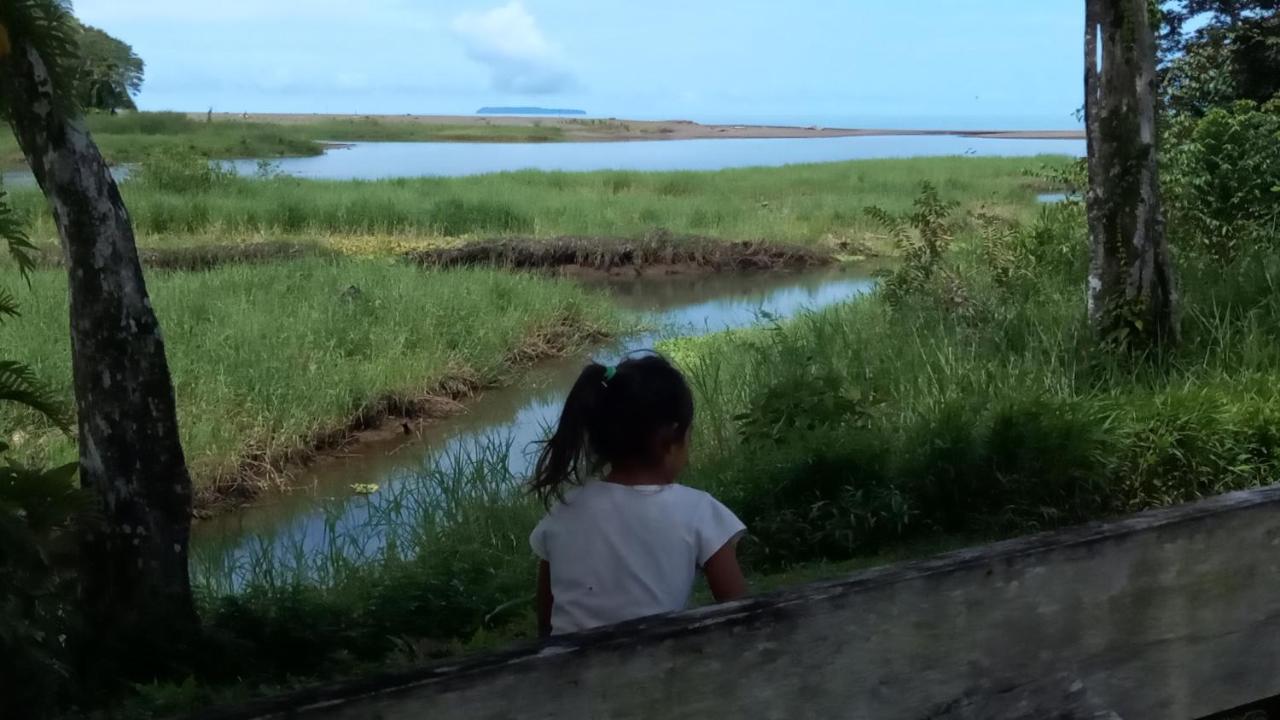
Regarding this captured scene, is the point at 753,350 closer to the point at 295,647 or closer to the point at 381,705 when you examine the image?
the point at 295,647

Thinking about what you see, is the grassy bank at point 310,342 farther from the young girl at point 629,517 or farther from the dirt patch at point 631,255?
the young girl at point 629,517

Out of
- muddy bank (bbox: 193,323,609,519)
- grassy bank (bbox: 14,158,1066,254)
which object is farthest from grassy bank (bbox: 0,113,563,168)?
muddy bank (bbox: 193,323,609,519)

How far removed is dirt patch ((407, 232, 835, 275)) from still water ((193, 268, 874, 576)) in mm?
1548

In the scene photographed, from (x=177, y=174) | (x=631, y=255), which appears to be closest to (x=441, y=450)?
(x=631, y=255)

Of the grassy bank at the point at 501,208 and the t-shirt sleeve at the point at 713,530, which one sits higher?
the t-shirt sleeve at the point at 713,530

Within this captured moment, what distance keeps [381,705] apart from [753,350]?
22.4 feet

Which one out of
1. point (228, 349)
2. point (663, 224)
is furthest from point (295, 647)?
point (663, 224)

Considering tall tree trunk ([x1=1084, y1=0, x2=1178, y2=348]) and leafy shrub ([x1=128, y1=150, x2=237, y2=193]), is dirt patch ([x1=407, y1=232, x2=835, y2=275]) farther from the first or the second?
tall tree trunk ([x1=1084, y1=0, x2=1178, y2=348])

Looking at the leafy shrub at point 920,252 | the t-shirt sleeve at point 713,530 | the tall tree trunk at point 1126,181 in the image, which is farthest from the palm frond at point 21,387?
the leafy shrub at point 920,252

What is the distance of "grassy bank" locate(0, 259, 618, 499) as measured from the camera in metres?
8.23

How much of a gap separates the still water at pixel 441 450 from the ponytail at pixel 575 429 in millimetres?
3070

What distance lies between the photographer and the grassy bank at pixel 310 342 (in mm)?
8227

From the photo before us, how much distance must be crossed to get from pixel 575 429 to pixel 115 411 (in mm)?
1416

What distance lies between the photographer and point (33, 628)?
7.47 ft
